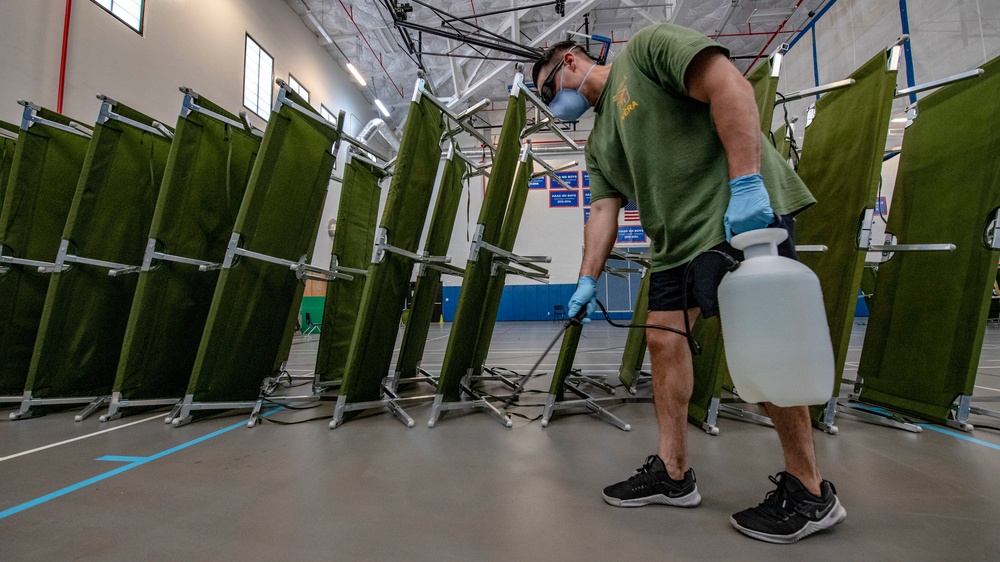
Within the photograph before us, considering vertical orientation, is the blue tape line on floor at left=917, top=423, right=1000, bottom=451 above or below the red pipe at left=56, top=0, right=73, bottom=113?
below

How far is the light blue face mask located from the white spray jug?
0.96 meters

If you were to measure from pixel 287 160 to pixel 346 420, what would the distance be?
1608 mm

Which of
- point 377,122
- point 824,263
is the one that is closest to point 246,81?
point 377,122

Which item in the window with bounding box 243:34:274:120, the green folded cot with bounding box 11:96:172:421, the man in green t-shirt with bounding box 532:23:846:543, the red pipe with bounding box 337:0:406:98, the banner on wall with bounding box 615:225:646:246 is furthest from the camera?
the banner on wall with bounding box 615:225:646:246

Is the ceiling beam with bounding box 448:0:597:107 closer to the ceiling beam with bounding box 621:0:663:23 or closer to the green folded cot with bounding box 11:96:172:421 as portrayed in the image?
the ceiling beam with bounding box 621:0:663:23

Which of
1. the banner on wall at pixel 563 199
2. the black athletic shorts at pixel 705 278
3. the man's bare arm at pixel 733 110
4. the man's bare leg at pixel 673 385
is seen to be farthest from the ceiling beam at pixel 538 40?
the man's bare leg at pixel 673 385

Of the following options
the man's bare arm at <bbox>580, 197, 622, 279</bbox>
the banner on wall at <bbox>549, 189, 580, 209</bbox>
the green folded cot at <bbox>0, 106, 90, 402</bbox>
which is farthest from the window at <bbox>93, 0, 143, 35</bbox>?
the banner on wall at <bbox>549, 189, 580, 209</bbox>

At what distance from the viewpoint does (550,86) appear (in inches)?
71.4

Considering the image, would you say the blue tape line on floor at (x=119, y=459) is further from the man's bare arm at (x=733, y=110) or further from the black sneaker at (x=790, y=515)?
the man's bare arm at (x=733, y=110)

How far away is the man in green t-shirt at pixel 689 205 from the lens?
1.14m

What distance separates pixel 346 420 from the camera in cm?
240

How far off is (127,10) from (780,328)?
917 centimetres

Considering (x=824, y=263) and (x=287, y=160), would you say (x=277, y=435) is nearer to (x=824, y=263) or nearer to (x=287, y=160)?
(x=287, y=160)

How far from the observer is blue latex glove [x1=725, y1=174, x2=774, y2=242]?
1121 mm
